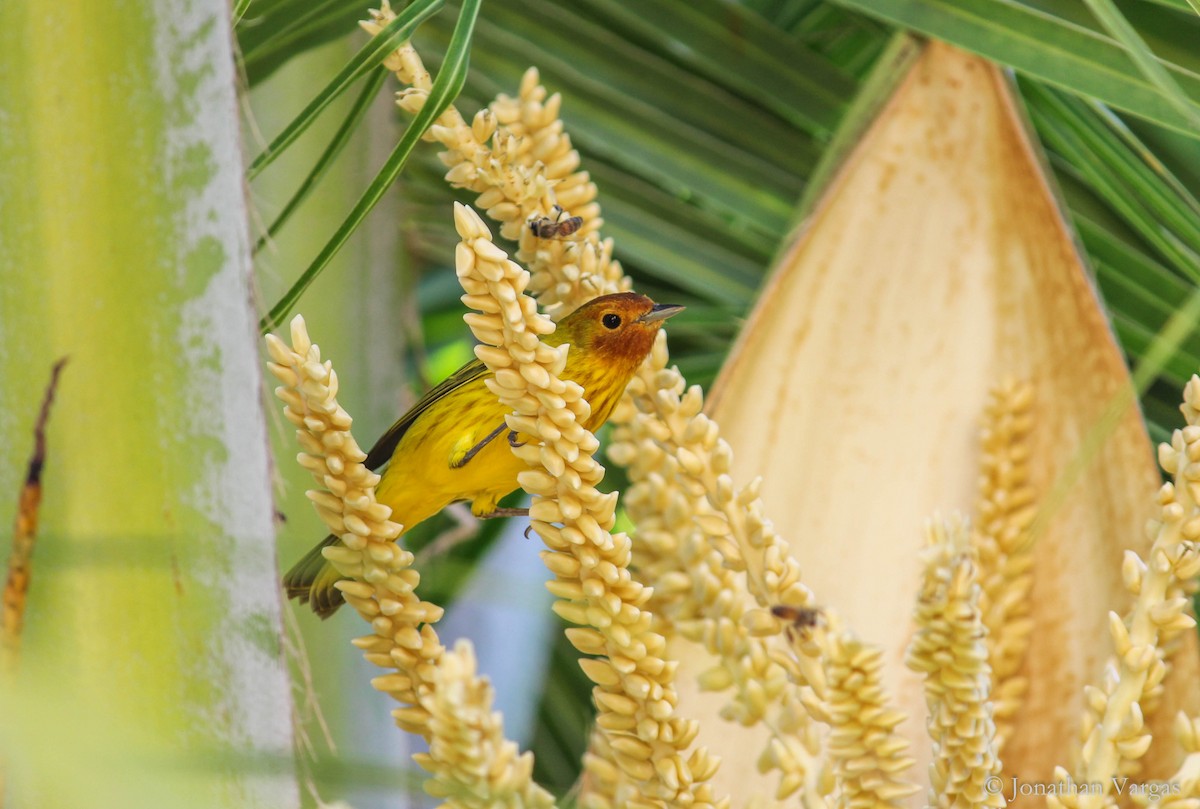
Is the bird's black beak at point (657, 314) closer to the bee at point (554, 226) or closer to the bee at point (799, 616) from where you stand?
the bee at point (554, 226)

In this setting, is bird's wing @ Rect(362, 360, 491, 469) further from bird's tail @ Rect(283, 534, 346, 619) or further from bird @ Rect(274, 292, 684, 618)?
bird's tail @ Rect(283, 534, 346, 619)

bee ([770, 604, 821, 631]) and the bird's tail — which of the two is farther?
the bird's tail

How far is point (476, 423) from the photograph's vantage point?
106cm

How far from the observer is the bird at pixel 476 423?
96 cm

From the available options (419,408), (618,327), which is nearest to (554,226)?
(618,327)

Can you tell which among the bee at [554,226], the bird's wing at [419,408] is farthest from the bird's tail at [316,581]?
the bee at [554,226]

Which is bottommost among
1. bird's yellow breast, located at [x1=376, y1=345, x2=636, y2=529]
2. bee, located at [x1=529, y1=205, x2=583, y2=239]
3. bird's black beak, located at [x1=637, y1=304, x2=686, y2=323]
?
bird's yellow breast, located at [x1=376, y1=345, x2=636, y2=529]

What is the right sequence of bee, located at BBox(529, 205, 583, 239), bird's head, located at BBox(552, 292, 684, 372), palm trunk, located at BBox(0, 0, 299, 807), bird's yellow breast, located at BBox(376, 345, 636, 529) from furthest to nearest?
bird's yellow breast, located at BBox(376, 345, 636, 529) < bird's head, located at BBox(552, 292, 684, 372) < bee, located at BBox(529, 205, 583, 239) < palm trunk, located at BBox(0, 0, 299, 807)

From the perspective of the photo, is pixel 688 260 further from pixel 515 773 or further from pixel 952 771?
pixel 515 773

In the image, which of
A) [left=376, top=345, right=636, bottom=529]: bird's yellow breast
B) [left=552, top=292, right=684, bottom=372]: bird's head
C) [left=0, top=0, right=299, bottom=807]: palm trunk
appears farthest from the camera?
[left=376, top=345, right=636, bottom=529]: bird's yellow breast

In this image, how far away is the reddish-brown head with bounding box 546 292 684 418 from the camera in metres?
0.93

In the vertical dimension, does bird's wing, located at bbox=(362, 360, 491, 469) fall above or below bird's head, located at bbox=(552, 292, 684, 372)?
below

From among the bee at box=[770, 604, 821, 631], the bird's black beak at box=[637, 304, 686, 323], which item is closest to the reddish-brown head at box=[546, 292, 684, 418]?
the bird's black beak at box=[637, 304, 686, 323]

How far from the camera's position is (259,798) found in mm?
645
